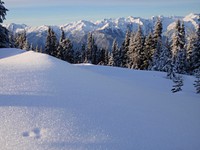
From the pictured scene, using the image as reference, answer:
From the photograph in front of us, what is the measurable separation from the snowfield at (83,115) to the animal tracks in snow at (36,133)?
17mm

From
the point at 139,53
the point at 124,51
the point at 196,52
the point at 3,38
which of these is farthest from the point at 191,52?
the point at 3,38

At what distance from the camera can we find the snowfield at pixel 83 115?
652 centimetres

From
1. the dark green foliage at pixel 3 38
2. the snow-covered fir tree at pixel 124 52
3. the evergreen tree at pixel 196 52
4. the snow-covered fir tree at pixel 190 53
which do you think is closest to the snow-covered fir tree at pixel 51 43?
the snow-covered fir tree at pixel 124 52

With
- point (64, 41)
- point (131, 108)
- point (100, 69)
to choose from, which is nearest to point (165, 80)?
point (100, 69)

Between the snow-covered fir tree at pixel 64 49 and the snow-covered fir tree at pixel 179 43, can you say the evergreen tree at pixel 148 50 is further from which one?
the snow-covered fir tree at pixel 64 49

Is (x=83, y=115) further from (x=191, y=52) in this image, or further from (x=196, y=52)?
(x=191, y=52)

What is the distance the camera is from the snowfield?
652cm

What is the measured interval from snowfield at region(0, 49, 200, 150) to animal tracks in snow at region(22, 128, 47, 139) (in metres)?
0.02

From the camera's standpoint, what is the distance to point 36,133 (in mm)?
6602

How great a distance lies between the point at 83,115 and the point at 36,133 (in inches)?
62.4

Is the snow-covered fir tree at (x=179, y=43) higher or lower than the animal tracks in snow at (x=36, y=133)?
higher

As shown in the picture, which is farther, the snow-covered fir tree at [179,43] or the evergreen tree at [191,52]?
the evergreen tree at [191,52]

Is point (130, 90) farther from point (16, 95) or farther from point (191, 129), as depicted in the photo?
point (16, 95)

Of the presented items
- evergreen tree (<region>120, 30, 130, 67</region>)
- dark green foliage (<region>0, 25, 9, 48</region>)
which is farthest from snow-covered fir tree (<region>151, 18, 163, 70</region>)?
dark green foliage (<region>0, 25, 9, 48</region>)
